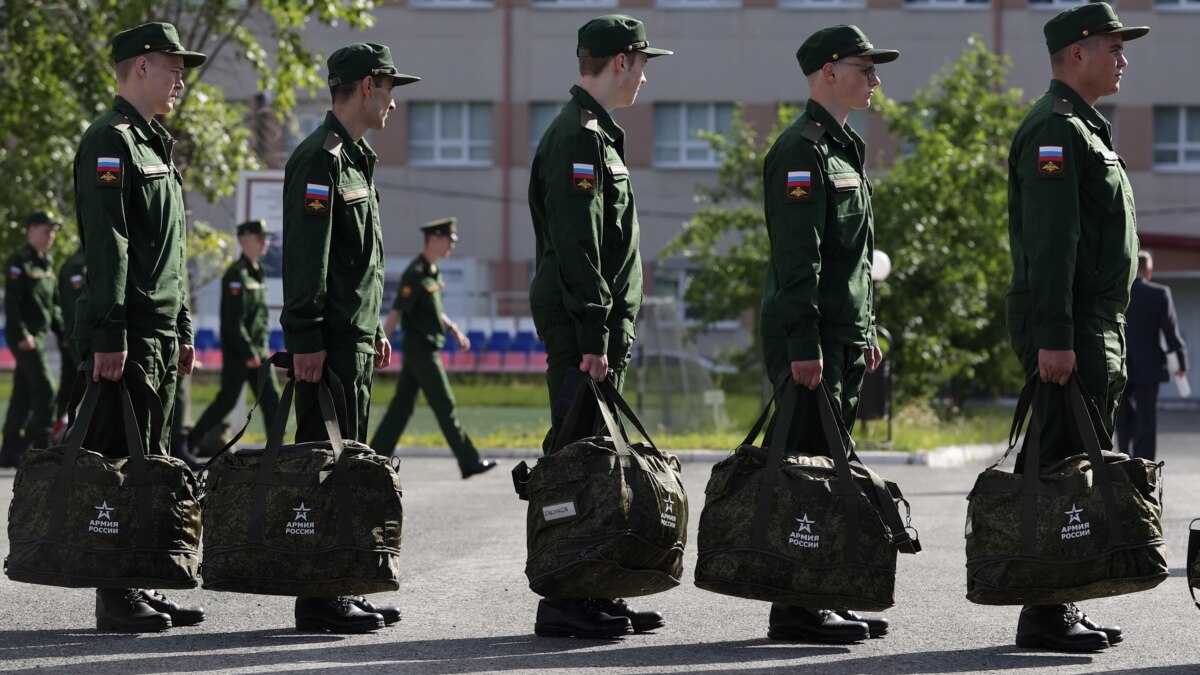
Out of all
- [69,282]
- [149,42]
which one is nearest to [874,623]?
[149,42]

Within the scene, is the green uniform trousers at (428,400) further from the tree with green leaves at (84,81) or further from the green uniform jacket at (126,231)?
the green uniform jacket at (126,231)

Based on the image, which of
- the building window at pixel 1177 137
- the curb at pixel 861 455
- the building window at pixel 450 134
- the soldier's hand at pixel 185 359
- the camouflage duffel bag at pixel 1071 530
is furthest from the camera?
the building window at pixel 450 134

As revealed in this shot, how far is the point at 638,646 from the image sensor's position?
20.6 feet

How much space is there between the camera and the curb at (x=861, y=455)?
16.2 metres

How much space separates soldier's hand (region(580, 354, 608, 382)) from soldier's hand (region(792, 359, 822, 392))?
691 millimetres

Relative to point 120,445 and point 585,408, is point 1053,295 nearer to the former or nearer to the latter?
point 585,408

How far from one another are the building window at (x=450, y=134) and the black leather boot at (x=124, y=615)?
32.4 m

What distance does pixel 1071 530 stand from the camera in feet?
19.2

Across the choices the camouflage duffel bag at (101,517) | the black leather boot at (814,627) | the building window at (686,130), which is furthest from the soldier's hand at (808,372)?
the building window at (686,130)

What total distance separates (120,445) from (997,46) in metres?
32.9

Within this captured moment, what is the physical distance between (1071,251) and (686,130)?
32.2 meters

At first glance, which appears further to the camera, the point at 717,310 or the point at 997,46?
the point at 997,46

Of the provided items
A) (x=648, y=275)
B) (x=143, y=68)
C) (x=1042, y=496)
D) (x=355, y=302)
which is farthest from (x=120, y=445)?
(x=648, y=275)

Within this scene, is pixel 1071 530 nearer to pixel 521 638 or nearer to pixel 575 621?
pixel 575 621
